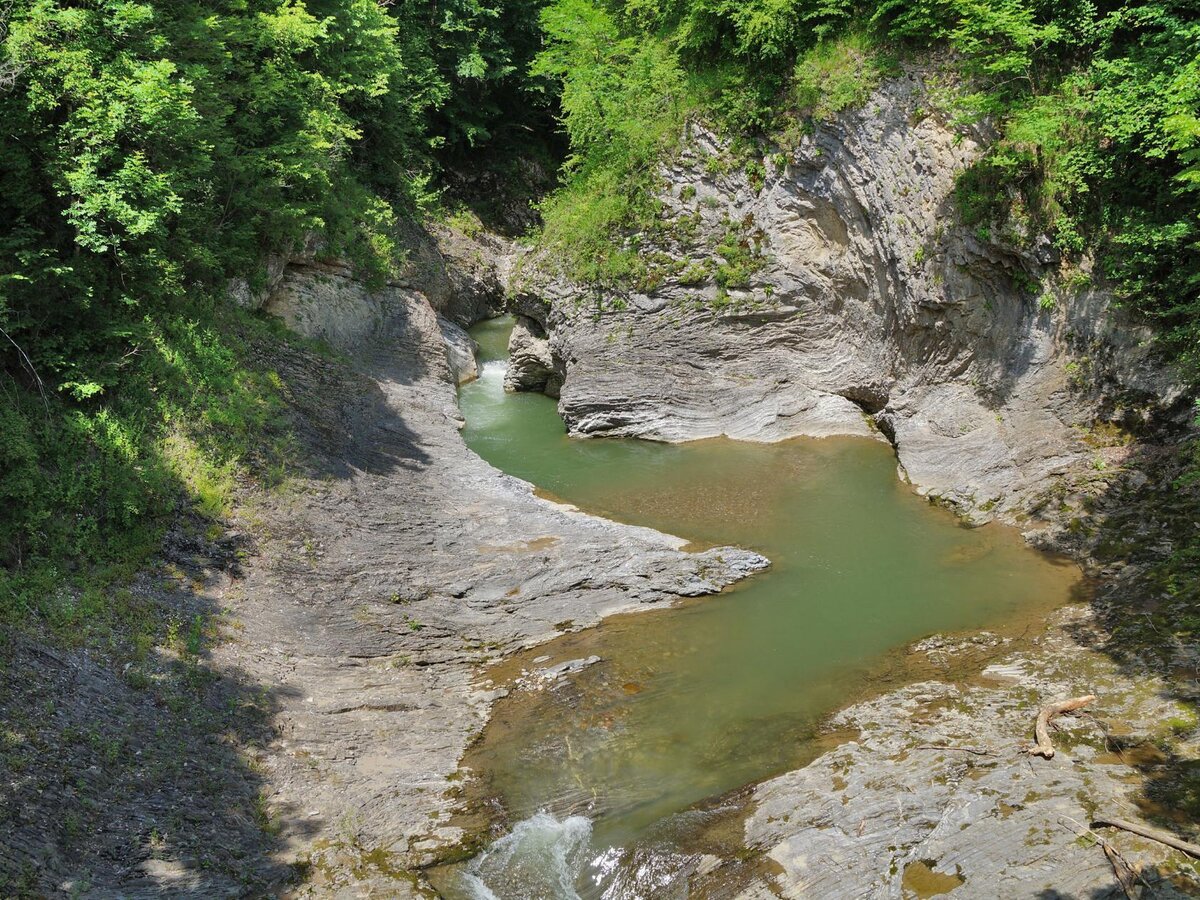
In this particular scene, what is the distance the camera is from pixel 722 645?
12031 millimetres

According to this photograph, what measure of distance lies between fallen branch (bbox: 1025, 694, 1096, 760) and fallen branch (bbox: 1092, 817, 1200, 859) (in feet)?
3.74

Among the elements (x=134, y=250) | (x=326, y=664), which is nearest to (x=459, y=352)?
(x=134, y=250)

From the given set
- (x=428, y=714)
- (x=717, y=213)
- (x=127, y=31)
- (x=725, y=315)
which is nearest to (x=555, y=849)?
(x=428, y=714)

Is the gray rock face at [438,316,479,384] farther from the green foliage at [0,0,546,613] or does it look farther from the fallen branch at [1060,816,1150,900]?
the fallen branch at [1060,816,1150,900]

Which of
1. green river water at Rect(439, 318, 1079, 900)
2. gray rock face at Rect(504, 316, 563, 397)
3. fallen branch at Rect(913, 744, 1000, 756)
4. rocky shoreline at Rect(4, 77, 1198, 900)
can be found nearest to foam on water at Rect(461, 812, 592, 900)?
green river water at Rect(439, 318, 1079, 900)

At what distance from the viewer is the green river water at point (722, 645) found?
29.5ft

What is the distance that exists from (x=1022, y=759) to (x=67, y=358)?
13.0 metres

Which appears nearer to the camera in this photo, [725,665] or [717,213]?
[725,665]

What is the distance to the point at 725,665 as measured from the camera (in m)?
11.6

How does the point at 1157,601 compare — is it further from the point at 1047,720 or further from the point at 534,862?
the point at 534,862

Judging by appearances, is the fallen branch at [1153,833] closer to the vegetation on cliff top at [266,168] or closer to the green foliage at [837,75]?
the vegetation on cliff top at [266,168]

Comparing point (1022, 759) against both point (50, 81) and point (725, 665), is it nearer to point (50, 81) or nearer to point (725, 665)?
point (725, 665)

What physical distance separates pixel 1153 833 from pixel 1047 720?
83.5 inches

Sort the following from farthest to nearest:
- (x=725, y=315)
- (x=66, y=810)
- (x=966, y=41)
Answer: (x=725, y=315) → (x=966, y=41) → (x=66, y=810)
